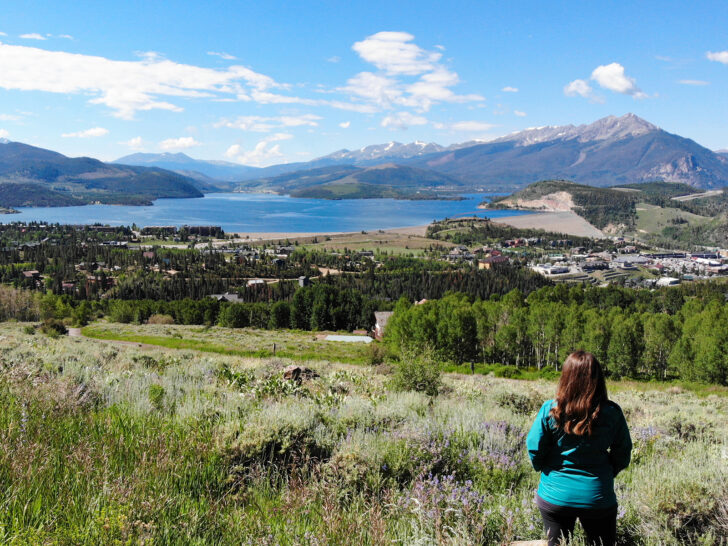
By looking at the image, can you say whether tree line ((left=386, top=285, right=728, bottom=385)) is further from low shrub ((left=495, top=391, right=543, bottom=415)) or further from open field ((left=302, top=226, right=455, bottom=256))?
open field ((left=302, top=226, right=455, bottom=256))

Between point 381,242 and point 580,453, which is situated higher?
point 580,453

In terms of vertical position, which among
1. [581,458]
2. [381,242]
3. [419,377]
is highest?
[581,458]

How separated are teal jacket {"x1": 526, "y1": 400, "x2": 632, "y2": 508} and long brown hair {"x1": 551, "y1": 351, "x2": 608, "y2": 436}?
69mm

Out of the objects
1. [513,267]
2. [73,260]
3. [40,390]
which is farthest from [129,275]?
[40,390]

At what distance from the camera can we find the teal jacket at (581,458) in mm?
2971

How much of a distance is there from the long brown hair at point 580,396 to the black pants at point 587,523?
47 centimetres

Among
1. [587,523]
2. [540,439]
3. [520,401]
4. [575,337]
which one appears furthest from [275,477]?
[575,337]

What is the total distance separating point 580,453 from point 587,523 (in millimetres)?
416

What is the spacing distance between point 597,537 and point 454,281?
9201cm

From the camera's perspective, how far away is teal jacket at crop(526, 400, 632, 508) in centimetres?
297

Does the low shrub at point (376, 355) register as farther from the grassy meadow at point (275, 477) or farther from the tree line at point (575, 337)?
the grassy meadow at point (275, 477)

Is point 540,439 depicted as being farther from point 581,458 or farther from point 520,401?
point 520,401

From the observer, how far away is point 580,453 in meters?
3.03

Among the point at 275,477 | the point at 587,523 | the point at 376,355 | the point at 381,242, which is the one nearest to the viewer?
the point at 587,523
